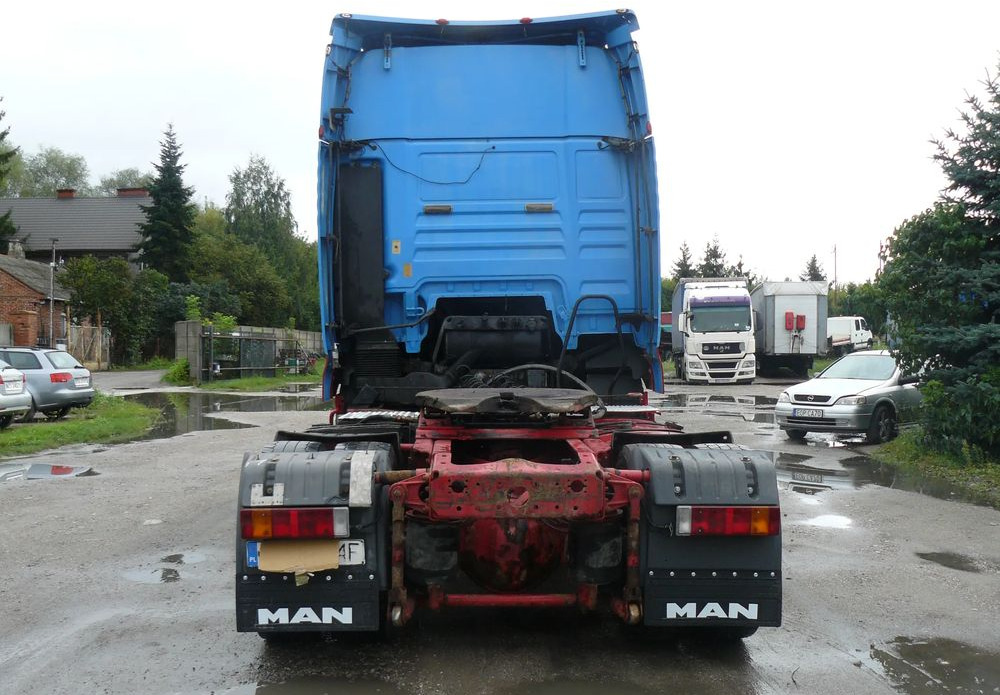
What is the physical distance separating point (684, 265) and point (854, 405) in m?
60.8

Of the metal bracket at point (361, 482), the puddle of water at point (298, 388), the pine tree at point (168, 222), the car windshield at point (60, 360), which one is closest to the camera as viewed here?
the metal bracket at point (361, 482)

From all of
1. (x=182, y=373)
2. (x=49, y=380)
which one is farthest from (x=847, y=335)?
(x=49, y=380)

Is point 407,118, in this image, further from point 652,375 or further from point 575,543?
point 575,543

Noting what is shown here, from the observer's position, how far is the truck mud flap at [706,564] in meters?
4.12

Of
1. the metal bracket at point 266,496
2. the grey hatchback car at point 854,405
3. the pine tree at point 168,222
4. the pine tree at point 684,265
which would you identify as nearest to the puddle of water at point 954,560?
the metal bracket at point 266,496

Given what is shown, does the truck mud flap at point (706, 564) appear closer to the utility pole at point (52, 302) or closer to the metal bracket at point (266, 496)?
the metal bracket at point (266, 496)

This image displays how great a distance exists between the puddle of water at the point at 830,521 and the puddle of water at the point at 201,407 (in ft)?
36.6

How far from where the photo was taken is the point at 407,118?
256 inches

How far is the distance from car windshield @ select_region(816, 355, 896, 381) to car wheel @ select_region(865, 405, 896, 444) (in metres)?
0.63

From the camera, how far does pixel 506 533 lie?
14.0 ft

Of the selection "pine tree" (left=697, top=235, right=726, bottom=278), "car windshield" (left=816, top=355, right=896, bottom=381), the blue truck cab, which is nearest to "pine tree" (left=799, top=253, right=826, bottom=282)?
"pine tree" (left=697, top=235, right=726, bottom=278)

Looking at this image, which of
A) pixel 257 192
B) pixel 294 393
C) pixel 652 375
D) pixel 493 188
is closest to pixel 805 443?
pixel 652 375

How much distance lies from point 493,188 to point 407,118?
0.86 meters

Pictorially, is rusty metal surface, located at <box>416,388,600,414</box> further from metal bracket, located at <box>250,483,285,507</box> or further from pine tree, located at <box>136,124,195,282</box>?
pine tree, located at <box>136,124,195,282</box>
